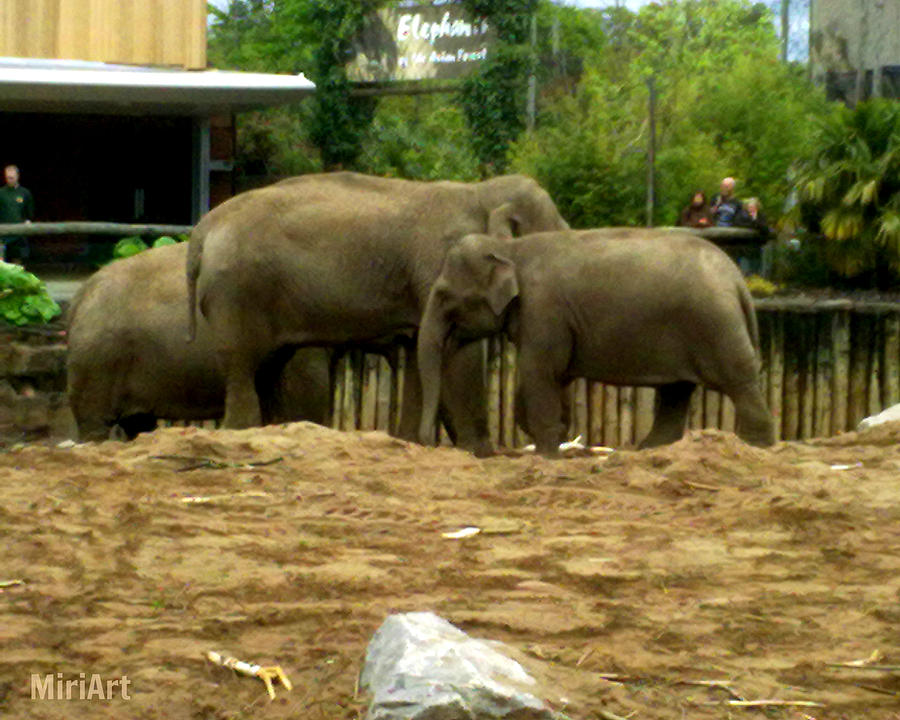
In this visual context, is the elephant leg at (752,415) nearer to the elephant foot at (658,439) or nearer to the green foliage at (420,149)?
the elephant foot at (658,439)

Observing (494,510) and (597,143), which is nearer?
(494,510)

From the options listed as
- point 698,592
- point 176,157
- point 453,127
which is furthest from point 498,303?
point 453,127

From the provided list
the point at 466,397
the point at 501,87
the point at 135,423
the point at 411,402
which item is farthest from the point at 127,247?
the point at 501,87

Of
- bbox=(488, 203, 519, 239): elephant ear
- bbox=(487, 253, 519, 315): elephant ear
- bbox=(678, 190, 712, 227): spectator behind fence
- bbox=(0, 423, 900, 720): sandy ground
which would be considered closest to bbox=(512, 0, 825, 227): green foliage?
bbox=(678, 190, 712, 227): spectator behind fence

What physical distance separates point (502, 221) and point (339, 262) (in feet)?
3.58

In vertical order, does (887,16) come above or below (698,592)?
above

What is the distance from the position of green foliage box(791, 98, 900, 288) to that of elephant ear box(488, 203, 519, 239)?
7.91m

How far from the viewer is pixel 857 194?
1973cm

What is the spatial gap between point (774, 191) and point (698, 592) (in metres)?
21.7

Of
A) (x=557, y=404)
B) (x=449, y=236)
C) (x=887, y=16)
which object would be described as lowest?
(x=557, y=404)

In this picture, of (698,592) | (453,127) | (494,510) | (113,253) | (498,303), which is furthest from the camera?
(453,127)

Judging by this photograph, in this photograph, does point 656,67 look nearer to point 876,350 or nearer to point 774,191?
point 774,191

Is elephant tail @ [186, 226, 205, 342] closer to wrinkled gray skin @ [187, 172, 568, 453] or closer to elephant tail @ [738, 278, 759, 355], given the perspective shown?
wrinkled gray skin @ [187, 172, 568, 453]

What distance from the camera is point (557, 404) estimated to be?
1171 cm
